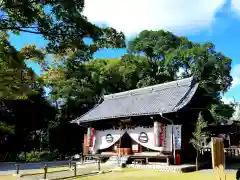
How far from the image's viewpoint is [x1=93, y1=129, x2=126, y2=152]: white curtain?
19578 mm

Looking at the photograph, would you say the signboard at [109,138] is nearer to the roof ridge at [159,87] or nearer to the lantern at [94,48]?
the roof ridge at [159,87]

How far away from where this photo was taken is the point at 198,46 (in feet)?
108

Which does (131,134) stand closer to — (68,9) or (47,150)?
(47,150)

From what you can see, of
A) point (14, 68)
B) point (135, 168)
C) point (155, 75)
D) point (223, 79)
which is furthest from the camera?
point (155, 75)

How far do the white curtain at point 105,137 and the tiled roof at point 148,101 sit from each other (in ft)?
3.93

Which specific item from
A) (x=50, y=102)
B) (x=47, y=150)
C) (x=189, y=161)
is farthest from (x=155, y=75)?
(x=189, y=161)

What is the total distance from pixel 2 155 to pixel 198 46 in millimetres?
23766

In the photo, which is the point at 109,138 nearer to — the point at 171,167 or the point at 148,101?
the point at 148,101

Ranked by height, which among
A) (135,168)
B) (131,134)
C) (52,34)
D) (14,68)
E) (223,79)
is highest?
(223,79)

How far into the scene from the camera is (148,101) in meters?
19.6

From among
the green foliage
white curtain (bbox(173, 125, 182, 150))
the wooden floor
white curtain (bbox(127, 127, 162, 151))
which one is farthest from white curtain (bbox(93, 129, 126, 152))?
the green foliage

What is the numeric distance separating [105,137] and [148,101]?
4.12m

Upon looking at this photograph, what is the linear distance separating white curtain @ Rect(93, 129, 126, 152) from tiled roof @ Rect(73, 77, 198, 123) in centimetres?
120

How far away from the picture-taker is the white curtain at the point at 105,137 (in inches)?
771
